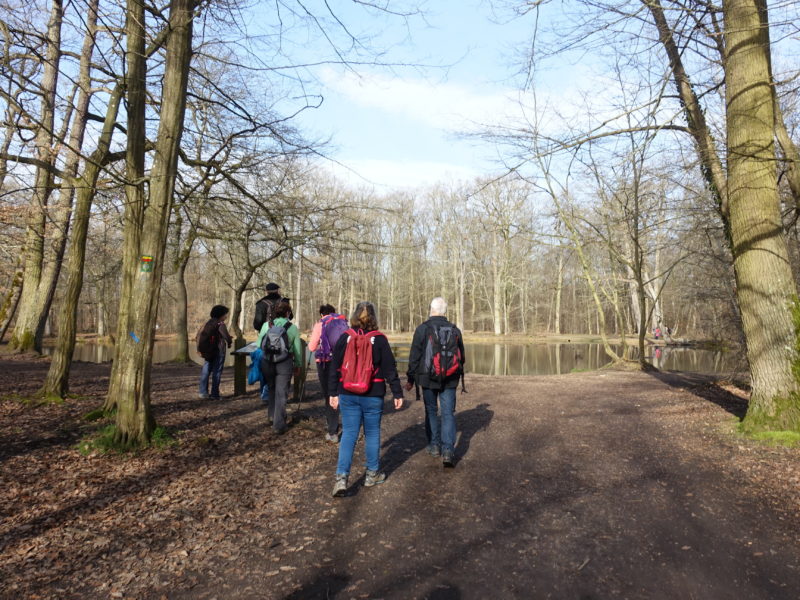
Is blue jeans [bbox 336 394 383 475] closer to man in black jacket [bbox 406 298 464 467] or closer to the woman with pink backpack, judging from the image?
the woman with pink backpack

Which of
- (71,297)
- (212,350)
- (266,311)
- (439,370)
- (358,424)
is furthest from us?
(212,350)

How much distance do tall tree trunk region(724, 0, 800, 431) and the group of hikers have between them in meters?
3.64

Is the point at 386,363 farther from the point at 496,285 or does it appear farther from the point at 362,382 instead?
the point at 496,285

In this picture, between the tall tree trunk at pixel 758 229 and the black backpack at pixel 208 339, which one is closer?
the tall tree trunk at pixel 758 229

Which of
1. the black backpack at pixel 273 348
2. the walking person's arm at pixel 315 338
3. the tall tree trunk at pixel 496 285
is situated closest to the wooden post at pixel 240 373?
the black backpack at pixel 273 348

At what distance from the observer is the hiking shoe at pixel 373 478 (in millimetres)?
4863

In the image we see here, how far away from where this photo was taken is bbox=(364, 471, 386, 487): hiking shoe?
191 inches

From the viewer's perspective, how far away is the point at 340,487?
15.1 feet

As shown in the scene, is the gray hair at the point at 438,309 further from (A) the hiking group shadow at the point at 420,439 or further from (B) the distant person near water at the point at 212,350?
(B) the distant person near water at the point at 212,350

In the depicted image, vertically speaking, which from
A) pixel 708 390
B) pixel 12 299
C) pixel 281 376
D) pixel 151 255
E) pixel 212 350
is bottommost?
pixel 708 390

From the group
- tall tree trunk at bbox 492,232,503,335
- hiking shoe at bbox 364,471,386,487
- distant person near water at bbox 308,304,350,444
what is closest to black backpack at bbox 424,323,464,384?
hiking shoe at bbox 364,471,386,487

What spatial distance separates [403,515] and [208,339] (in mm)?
5861

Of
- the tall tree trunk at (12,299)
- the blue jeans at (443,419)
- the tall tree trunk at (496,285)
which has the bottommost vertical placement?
the blue jeans at (443,419)

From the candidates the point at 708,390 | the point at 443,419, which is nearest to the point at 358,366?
the point at 443,419
